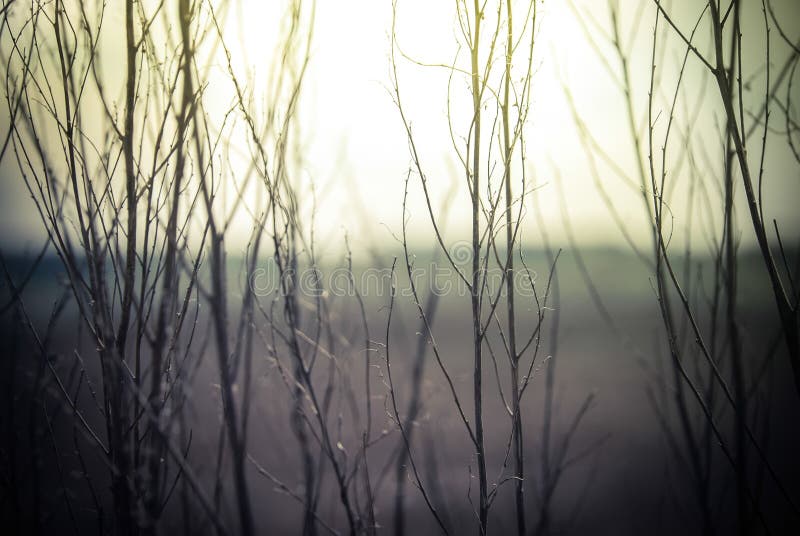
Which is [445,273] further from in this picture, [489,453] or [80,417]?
[489,453]

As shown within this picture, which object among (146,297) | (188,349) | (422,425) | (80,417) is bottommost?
(422,425)

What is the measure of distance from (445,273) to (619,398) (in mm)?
4425

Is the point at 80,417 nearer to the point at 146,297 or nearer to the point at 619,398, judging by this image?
the point at 146,297

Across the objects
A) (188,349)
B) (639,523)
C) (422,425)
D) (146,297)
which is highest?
(146,297)

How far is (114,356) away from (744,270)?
1.61 m

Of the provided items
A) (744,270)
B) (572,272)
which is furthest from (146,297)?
(572,272)

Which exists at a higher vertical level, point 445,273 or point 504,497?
point 445,273

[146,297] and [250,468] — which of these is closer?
[146,297]

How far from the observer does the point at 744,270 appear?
1.48m

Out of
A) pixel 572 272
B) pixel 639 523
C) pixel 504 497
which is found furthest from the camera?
pixel 572 272

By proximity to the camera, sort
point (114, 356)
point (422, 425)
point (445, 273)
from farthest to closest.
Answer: point (445, 273) → point (422, 425) → point (114, 356)

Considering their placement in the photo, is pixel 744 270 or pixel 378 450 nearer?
pixel 744 270

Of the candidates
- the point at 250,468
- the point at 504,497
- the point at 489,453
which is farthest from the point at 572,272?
the point at 250,468

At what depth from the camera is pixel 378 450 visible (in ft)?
15.6
